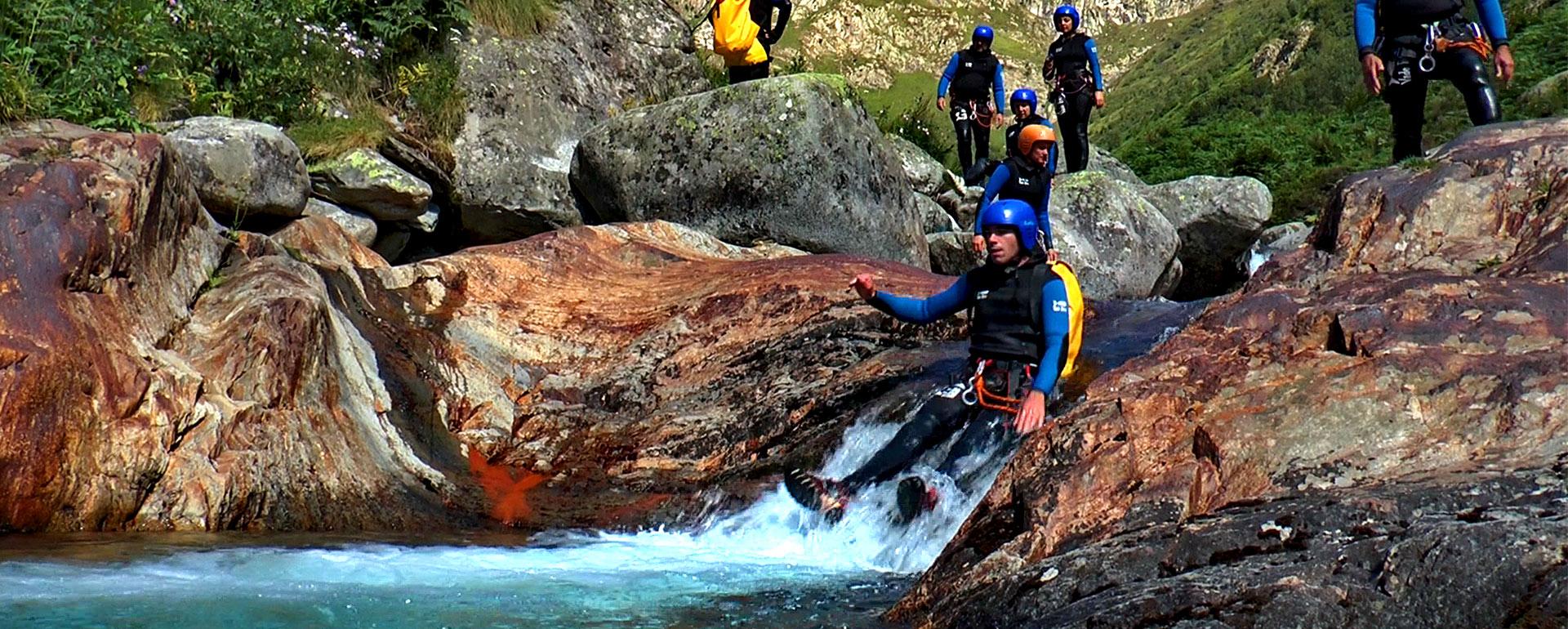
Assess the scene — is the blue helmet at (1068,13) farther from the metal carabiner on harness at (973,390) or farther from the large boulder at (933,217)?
the metal carabiner on harness at (973,390)

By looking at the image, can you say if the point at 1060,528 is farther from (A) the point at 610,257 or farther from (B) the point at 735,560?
(A) the point at 610,257

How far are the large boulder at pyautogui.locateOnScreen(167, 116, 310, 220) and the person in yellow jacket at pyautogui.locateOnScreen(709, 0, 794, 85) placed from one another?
441 cm

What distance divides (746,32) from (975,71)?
230 centimetres

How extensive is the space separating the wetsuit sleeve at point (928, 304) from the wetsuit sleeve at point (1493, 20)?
3.51 metres

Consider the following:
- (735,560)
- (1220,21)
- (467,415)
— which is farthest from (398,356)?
(1220,21)

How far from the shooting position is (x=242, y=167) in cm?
974

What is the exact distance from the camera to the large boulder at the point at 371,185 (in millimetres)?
11523

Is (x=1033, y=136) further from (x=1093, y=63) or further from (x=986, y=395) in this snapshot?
(x=1093, y=63)

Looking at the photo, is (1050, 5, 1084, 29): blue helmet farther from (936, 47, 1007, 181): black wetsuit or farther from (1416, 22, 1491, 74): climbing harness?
(1416, 22, 1491, 74): climbing harness

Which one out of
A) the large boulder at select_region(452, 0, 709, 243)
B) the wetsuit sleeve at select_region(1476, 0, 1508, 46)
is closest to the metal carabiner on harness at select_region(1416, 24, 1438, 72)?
the wetsuit sleeve at select_region(1476, 0, 1508, 46)

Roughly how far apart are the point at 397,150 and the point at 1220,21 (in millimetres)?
64719

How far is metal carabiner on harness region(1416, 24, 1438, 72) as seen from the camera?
27.1 feet

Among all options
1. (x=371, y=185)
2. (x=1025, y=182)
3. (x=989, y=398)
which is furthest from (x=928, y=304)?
(x=371, y=185)

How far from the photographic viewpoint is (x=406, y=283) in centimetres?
1009
